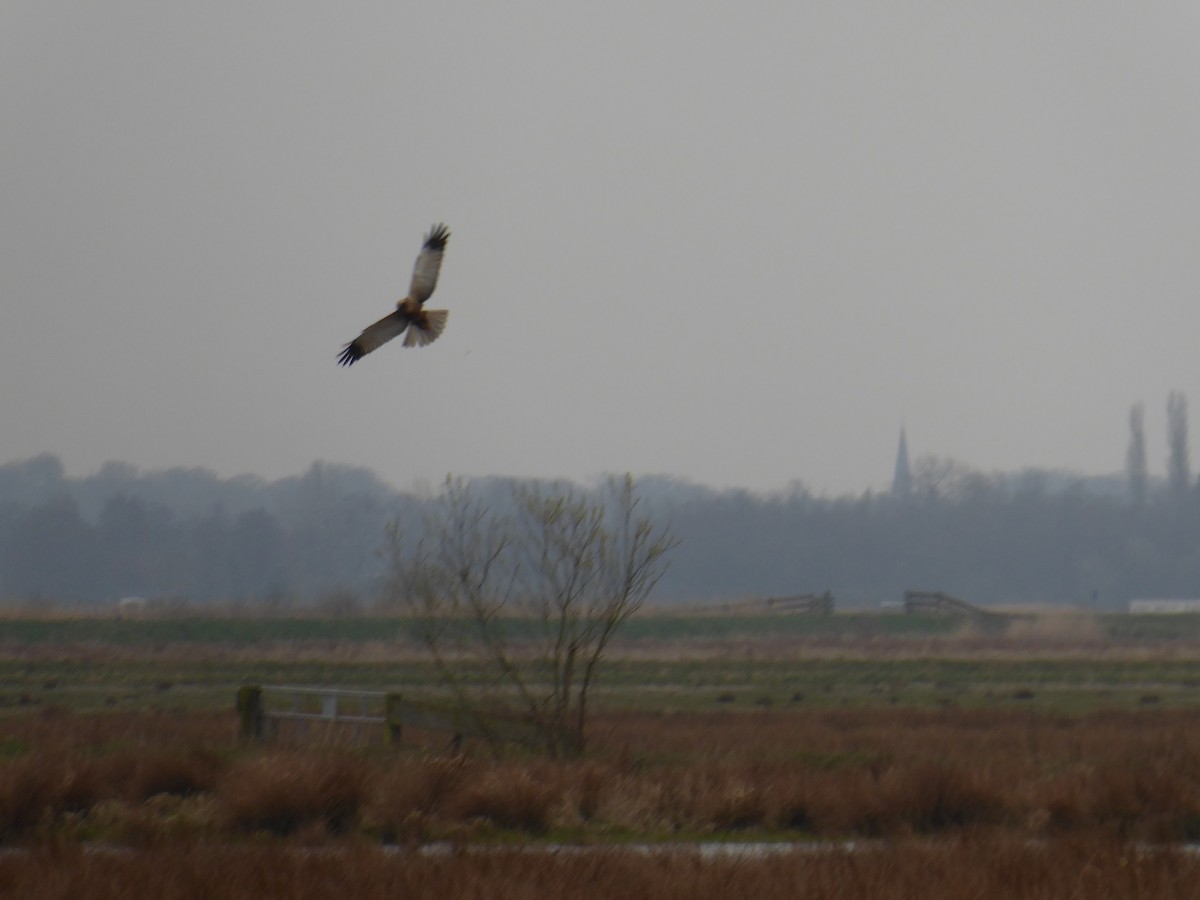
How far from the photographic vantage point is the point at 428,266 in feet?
39.2

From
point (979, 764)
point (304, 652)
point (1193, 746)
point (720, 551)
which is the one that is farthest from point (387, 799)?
point (720, 551)

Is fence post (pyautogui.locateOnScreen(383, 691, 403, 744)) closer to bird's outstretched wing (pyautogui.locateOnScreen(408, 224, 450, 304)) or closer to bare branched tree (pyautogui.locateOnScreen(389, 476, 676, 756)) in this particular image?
bare branched tree (pyautogui.locateOnScreen(389, 476, 676, 756))

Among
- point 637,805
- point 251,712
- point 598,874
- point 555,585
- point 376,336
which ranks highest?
point 376,336

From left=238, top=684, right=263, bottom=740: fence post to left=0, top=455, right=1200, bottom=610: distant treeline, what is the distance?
12633cm

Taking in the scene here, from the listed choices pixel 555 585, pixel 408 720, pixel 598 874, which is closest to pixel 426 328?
pixel 598 874

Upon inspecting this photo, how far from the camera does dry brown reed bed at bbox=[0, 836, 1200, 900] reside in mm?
10031

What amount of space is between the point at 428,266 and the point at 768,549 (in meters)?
156

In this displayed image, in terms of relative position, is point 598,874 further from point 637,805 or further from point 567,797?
point 567,797

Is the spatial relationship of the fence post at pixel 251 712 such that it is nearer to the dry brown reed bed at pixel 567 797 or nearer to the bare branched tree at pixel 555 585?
the dry brown reed bed at pixel 567 797

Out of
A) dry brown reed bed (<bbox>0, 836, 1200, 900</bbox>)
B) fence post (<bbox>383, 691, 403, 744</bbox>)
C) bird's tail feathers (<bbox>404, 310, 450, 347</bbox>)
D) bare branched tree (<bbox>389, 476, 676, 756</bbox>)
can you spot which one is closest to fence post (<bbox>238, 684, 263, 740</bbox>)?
fence post (<bbox>383, 691, 403, 744</bbox>)

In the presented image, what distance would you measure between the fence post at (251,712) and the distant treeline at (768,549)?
126332mm

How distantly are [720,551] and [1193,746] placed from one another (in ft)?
488

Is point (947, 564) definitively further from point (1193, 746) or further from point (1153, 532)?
point (1193, 746)

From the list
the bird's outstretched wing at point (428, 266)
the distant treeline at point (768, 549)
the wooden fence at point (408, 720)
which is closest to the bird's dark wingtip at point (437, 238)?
the bird's outstretched wing at point (428, 266)
